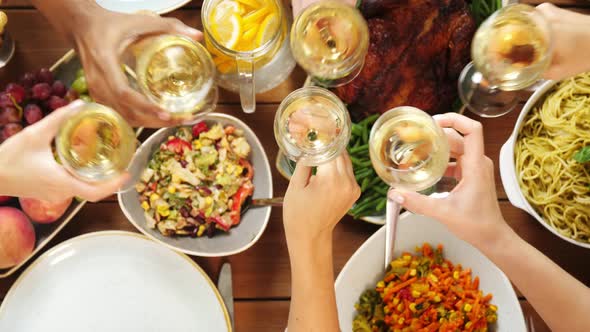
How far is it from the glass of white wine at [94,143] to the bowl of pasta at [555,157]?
0.86 m

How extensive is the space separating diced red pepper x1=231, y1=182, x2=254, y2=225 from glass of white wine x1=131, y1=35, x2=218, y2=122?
27cm

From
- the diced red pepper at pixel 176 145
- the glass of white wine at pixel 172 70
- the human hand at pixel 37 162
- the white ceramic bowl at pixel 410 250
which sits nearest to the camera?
the human hand at pixel 37 162

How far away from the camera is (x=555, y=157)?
4.15 feet

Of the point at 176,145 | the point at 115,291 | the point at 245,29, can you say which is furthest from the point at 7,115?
the point at 245,29

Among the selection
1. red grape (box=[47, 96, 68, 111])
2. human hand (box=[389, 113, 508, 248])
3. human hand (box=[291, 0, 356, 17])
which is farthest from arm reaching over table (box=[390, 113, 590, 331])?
red grape (box=[47, 96, 68, 111])

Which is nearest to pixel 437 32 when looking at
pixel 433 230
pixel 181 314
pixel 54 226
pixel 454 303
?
pixel 433 230

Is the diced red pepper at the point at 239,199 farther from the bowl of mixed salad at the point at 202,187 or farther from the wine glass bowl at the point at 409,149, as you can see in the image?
the wine glass bowl at the point at 409,149

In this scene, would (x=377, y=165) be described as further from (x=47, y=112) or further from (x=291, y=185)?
(x=47, y=112)

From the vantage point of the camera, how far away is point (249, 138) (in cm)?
134

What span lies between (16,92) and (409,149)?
92 cm

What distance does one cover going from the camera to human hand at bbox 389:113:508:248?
1018 millimetres

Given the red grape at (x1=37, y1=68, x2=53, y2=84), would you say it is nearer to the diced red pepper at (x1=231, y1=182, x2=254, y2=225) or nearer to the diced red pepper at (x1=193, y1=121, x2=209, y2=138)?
the diced red pepper at (x1=193, y1=121, x2=209, y2=138)

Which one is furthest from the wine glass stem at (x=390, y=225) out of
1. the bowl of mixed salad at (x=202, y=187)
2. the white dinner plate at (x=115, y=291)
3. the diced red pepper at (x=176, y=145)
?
the diced red pepper at (x=176, y=145)

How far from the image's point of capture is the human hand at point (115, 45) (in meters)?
1.07
